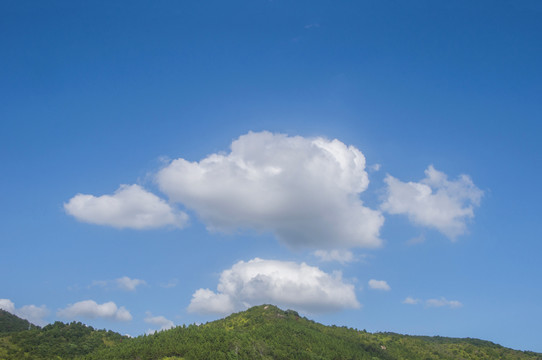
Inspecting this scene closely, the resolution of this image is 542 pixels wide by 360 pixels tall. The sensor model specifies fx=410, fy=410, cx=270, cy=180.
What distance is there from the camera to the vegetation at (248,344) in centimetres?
9131

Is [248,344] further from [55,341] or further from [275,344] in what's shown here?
[55,341]

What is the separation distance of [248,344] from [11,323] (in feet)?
449

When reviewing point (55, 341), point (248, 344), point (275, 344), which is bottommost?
point (55, 341)

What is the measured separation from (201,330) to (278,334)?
19905 mm

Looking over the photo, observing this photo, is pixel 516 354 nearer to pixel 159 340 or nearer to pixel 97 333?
pixel 159 340

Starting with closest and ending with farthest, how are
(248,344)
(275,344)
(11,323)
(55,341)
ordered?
(248,344)
(275,344)
(55,341)
(11,323)

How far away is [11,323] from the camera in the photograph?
176625 mm

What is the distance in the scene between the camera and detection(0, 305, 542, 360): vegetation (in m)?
91.3

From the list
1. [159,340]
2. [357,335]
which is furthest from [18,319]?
[357,335]

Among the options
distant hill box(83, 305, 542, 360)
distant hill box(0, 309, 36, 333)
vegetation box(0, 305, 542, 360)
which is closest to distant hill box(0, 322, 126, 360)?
vegetation box(0, 305, 542, 360)

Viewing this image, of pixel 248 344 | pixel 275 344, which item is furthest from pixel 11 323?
pixel 275 344

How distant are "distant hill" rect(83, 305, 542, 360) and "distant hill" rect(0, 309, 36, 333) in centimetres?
8874

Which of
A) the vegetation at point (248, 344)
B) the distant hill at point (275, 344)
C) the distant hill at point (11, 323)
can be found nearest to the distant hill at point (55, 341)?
the vegetation at point (248, 344)

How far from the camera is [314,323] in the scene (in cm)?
13388
